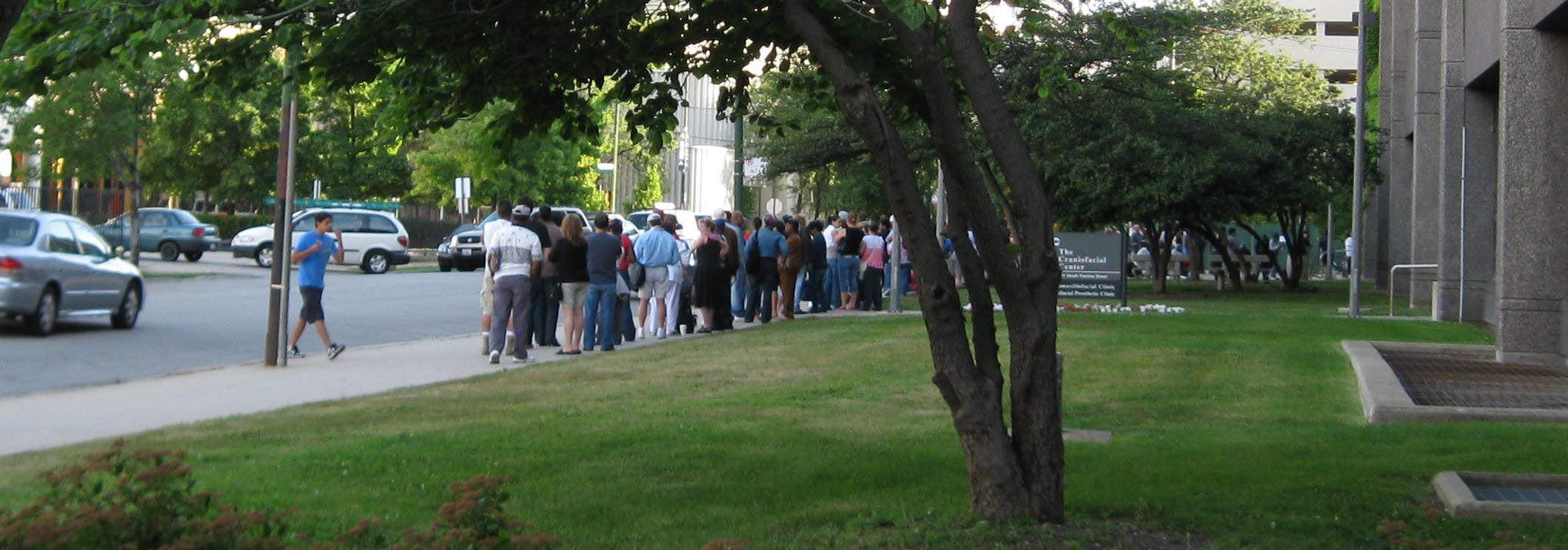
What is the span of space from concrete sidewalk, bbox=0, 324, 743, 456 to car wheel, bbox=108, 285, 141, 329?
3.49 meters

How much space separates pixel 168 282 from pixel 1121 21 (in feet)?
90.8

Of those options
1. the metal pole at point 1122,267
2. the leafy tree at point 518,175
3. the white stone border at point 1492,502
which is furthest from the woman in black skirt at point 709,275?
the leafy tree at point 518,175

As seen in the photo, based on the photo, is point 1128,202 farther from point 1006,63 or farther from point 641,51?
point 641,51

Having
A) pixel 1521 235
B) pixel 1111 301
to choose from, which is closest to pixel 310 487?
pixel 1521 235

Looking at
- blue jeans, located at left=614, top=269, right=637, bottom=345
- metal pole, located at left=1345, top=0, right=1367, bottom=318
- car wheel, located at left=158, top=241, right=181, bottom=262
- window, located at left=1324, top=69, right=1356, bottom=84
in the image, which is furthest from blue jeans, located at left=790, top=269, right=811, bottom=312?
window, located at left=1324, top=69, right=1356, bottom=84

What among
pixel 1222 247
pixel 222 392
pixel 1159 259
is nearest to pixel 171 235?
pixel 1159 259

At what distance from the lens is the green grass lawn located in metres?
7.30

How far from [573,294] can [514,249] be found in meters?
1.95

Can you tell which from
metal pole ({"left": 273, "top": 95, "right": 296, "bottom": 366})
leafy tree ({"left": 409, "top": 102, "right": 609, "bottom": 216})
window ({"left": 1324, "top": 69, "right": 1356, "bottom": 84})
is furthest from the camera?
window ({"left": 1324, "top": 69, "right": 1356, "bottom": 84})

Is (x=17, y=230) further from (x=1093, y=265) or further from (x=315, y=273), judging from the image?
(x=1093, y=265)

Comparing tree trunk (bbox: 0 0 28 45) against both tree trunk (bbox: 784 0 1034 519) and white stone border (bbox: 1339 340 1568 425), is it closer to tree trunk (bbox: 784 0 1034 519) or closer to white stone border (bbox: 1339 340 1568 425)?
tree trunk (bbox: 784 0 1034 519)

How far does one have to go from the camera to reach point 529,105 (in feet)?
31.0

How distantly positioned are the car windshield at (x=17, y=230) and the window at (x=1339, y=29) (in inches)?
3385

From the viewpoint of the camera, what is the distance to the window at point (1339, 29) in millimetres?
94250
